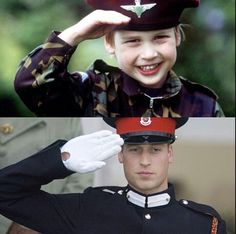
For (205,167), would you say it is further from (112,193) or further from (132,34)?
(132,34)

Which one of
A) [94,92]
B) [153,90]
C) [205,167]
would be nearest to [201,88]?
[153,90]

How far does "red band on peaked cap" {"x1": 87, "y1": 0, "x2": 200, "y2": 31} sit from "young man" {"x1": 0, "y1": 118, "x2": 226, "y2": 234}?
347mm

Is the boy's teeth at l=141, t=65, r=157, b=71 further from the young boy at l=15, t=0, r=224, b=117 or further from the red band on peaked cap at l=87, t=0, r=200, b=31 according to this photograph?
the red band on peaked cap at l=87, t=0, r=200, b=31

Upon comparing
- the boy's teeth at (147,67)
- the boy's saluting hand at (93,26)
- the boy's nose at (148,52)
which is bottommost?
the boy's teeth at (147,67)

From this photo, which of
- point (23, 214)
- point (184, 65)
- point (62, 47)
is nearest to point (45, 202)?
point (23, 214)

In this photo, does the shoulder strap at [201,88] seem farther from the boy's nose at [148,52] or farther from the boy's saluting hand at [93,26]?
the boy's saluting hand at [93,26]

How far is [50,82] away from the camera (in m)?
2.13

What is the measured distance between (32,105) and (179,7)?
64 cm

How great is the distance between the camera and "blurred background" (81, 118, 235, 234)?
87.6 inches

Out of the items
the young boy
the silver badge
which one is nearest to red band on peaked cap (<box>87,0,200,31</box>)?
the young boy

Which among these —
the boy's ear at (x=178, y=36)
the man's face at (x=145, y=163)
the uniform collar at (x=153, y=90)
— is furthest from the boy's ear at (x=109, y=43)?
the man's face at (x=145, y=163)

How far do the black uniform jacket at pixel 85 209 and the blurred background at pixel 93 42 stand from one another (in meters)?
0.22

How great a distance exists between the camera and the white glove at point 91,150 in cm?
219

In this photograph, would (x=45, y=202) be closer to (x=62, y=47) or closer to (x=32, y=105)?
(x=32, y=105)
